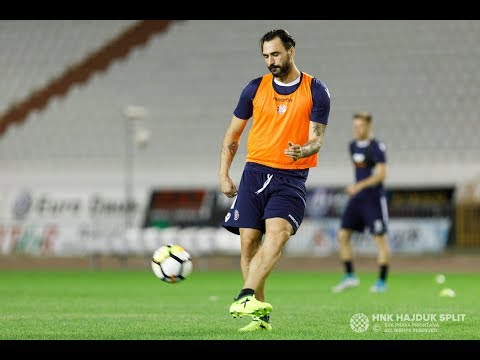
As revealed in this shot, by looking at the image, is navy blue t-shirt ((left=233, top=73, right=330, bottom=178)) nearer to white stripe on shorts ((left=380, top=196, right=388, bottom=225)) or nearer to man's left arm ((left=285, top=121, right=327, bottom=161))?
man's left arm ((left=285, top=121, right=327, bottom=161))

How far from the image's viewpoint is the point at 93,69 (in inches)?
1194

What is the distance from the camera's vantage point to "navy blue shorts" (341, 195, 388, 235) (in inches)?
526

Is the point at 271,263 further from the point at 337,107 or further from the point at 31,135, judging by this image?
the point at 31,135

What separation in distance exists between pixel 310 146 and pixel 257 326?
1352 millimetres

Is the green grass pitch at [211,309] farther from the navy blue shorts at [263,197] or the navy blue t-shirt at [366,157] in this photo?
the navy blue t-shirt at [366,157]

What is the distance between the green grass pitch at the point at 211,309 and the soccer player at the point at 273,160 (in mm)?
631

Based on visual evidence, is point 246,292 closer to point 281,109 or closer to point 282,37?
point 281,109

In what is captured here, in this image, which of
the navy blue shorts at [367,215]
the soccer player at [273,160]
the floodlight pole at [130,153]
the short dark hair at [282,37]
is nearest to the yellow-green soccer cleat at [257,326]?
the soccer player at [273,160]

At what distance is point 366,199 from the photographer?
44.4 ft

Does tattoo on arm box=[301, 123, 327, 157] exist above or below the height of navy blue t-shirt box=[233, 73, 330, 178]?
below

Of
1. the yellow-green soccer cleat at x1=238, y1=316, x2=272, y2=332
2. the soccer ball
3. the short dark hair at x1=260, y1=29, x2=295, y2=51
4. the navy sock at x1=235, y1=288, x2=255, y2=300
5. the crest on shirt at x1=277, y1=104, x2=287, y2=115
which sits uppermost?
the short dark hair at x1=260, y1=29, x2=295, y2=51

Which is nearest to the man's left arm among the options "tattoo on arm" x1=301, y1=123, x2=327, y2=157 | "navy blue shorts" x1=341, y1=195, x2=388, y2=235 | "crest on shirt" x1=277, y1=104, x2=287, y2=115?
"tattoo on arm" x1=301, y1=123, x2=327, y2=157

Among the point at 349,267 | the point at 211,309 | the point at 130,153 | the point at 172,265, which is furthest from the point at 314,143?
the point at 130,153

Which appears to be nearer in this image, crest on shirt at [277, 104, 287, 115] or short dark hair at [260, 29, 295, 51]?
short dark hair at [260, 29, 295, 51]
